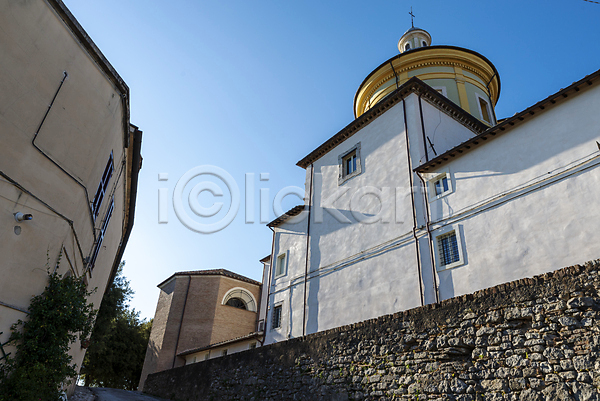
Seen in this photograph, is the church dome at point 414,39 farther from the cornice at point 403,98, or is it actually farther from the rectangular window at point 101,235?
the rectangular window at point 101,235

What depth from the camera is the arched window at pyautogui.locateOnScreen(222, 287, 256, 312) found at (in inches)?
1068

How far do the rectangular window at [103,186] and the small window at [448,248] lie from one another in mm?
8316

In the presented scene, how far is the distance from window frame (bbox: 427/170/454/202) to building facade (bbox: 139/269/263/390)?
15.9m

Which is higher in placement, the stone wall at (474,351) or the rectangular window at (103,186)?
the rectangular window at (103,186)

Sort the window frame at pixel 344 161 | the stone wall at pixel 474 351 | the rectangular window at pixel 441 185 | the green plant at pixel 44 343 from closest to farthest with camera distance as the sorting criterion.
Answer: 1. the green plant at pixel 44 343
2. the stone wall at pixel 474 351
3. the rectangular window at pixel 441 185
4. the window frame at pixel 344 161

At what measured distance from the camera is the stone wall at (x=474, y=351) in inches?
238

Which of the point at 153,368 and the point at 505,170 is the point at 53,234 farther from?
the point at 153,368

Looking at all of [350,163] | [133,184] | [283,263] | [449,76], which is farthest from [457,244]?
[449,76]

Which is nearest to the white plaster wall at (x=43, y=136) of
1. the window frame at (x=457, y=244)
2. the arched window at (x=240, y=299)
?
the window frame at (x=457, y=244)

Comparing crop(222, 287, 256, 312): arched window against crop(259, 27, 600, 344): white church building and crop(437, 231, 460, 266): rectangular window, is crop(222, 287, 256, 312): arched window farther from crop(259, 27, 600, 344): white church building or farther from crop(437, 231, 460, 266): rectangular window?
crop(437, 231, 460, 266): rectangular window

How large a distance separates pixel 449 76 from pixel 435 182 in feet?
30.2

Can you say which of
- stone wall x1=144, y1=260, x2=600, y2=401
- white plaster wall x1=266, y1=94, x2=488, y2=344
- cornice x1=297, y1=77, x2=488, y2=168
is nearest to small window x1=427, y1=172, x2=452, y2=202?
white plaster wall x1=266, y1=94, x2=488, y2=344

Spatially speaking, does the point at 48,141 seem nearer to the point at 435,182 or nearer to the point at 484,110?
the point at 435,182

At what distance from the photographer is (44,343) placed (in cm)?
662
